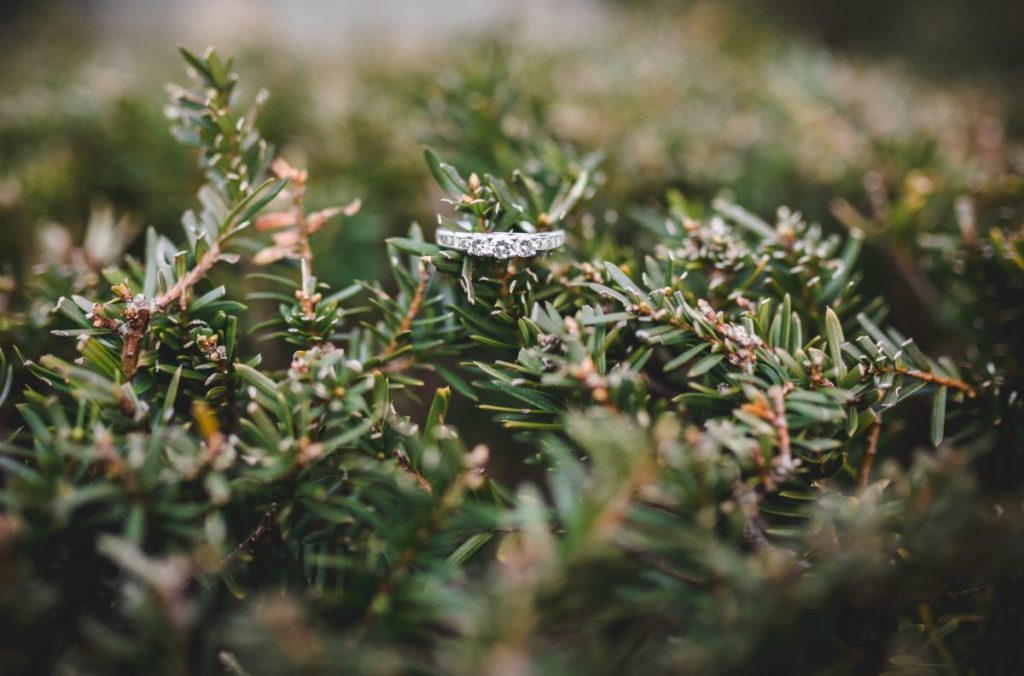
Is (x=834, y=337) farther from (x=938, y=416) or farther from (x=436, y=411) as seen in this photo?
(x=436, y=411)

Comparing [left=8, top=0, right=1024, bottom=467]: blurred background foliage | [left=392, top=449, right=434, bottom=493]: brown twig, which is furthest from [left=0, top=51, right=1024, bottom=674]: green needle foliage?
[left=8, top=0, right=1024, bottom=467]: blurred background foliage

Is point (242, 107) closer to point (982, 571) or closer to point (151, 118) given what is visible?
point (151, 118)

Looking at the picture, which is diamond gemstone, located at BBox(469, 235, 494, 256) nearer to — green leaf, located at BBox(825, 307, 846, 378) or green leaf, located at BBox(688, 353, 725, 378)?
green leaf, located at BBox(688, 353, 725, 378)

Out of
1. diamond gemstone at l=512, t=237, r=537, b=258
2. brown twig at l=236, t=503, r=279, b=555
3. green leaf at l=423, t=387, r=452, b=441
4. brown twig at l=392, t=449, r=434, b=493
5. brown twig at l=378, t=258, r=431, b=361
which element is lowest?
brown twig at l=236, t=503, r=279, b=555

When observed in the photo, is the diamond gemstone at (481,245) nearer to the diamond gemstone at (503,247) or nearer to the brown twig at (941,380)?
the diamond gemstone at (503,247)

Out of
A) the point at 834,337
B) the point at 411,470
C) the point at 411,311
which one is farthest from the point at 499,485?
the point at 834,337

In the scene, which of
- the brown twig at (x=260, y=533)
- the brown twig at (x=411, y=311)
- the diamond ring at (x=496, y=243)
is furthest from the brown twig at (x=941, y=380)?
the brown twig at (x=260, y=533)
